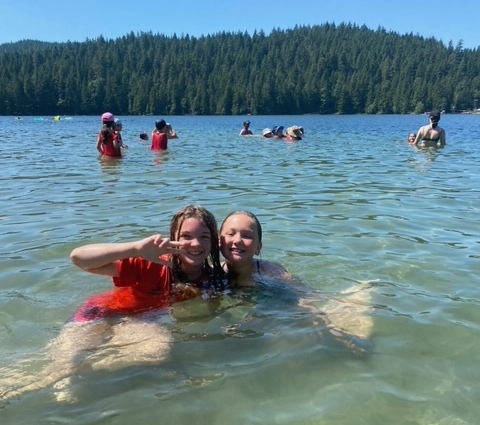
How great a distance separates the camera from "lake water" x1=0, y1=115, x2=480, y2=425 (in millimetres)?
3055

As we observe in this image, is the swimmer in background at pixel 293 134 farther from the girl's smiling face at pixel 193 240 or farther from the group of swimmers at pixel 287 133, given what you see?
the girl's smiling face at pixel 193 240

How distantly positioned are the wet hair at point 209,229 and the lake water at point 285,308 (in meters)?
0.37

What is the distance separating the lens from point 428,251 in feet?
20.6

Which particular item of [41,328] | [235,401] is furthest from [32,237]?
[235,401]

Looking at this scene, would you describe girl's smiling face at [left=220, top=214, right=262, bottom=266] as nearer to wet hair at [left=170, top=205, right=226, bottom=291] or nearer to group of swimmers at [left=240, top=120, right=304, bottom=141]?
wet hair at [left=170, top=205, right=226, bottom=291]

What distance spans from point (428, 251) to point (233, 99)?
425 feet

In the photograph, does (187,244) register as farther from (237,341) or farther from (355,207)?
(355,207)

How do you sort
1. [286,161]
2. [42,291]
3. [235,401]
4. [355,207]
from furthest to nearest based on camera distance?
1. [286,161]
2. [355,207]
3. [42,291]
4. [235,401]

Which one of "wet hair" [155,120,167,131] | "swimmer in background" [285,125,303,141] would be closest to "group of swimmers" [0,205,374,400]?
"wet hair" [155,120,167,131]

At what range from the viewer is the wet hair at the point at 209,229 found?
4.23 metres

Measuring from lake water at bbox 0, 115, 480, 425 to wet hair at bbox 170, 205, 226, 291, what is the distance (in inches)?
14.7

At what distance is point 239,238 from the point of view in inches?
176

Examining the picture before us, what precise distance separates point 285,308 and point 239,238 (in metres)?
0.74

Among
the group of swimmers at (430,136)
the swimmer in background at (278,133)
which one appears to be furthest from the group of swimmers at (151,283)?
the swimmer in background at (278,133)
